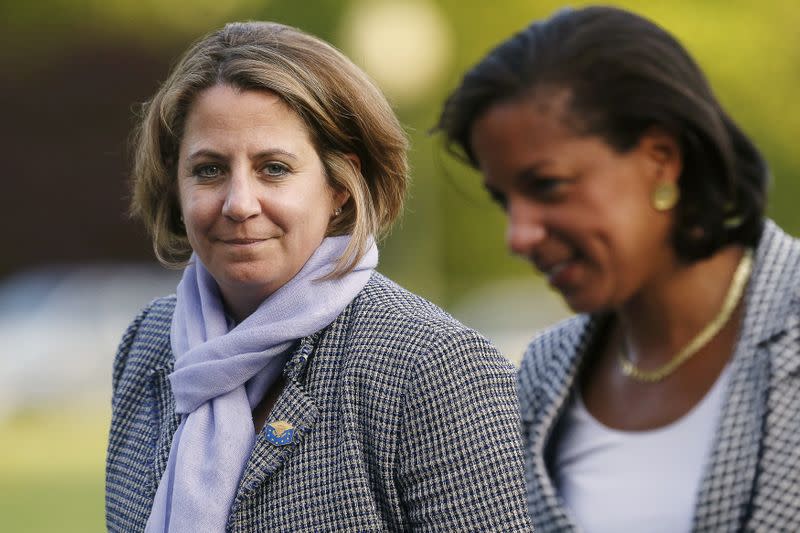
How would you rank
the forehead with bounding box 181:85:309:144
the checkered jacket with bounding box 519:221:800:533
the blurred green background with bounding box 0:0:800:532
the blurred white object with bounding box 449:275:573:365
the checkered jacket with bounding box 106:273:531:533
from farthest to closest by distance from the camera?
the blurred green background with bounding box 0:0:800:532
the blurred white object with bounding box 449:275:573:365
the forehead with bounding box 181:85:309:144
the checkered jacket with bounding box 106:273:531:533
the checkered jacket with bounding box 519:221:800:533

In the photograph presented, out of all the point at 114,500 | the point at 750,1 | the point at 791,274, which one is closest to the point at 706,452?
the point at 791,274

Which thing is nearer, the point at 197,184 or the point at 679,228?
the point at 679,228

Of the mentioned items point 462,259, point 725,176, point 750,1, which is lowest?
point 725,176

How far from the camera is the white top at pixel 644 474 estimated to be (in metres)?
2.63

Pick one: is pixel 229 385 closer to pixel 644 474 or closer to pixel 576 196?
pixel 644 474

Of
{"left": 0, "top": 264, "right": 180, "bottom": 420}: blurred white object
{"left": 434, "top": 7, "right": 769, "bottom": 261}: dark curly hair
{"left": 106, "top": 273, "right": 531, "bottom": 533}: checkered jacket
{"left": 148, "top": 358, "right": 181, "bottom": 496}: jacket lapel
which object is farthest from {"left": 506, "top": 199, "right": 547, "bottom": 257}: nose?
{"left": 0, "top": 264, "right": 180, "bottom": 420}: blurred white object

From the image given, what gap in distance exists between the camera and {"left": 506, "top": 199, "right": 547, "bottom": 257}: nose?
256 centimetres

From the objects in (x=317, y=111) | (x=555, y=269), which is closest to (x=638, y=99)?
(x=555, y=269)

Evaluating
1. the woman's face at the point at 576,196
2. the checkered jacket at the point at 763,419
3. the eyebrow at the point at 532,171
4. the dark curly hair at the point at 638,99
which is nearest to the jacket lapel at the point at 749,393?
the checkered jacket at the point at 763,419

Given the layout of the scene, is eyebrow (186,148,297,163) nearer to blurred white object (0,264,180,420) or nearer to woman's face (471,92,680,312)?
woman's face (471,92,680,312)

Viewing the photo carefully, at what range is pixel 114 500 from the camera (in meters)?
3.89

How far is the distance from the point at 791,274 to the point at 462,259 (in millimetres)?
21276

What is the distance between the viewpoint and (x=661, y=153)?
2551 mm

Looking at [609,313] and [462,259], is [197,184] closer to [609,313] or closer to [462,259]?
[609,313]
